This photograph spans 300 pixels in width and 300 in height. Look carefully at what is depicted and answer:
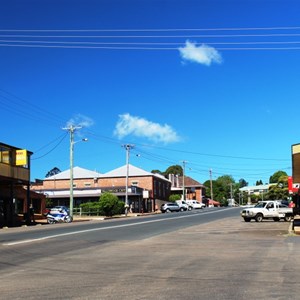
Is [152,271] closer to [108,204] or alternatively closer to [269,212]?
[269,212]

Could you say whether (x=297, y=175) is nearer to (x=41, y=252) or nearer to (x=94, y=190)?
(x=41, y=252)

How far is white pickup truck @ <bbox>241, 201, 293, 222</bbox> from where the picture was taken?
1594 inches

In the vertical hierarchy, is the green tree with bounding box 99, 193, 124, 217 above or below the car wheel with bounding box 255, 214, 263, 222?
above

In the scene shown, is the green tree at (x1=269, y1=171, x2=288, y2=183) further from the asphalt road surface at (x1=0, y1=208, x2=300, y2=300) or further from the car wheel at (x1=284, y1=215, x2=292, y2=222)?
the asphalt road surface at (x1=0, y1=208, x2=300, y2=300)

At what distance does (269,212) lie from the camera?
4084 centimetres

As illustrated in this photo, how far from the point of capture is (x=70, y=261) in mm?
14289

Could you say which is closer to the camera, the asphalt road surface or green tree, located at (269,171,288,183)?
the asphalt road surface

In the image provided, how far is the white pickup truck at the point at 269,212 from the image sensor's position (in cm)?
4050

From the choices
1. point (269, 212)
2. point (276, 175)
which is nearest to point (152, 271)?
point (269, 212)

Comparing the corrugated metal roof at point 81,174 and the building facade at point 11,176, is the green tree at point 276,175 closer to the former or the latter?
the corrugated metal roof at point 81,174

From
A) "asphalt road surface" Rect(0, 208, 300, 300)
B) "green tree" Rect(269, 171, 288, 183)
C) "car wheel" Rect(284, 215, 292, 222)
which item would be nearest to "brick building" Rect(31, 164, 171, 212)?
"car wheel" Rect(284, 215, 292, 222)

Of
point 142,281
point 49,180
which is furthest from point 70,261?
point 49,180

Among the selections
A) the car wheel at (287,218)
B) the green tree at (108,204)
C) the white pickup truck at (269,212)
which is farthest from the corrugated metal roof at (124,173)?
the car wheel at (287,218)

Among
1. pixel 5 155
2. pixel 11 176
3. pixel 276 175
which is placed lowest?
pixel 11 176
